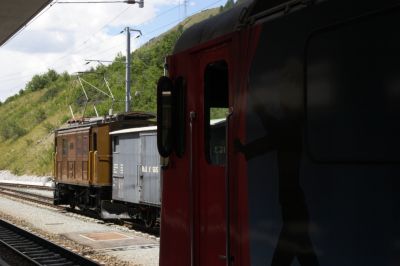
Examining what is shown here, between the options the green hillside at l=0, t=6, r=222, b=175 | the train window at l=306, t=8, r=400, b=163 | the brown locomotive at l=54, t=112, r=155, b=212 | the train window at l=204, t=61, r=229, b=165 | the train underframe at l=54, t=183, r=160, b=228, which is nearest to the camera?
the train window at l=306, t=8, r=400, b=163

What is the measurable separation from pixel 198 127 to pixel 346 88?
71.2 inches

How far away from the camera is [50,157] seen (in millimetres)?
57688

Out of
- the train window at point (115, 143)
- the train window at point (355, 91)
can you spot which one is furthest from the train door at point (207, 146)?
the train window at point (115, 143)

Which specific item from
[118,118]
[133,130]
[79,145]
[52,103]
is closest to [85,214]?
[79,145]

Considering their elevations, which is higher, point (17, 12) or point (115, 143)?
point (17, 12)

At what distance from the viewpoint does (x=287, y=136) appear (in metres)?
3.33

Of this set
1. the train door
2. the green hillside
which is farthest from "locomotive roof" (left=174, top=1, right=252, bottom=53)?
the green hillside

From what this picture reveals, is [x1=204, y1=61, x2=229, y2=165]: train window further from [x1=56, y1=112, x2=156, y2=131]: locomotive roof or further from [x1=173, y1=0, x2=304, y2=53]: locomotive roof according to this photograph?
[x1=56, y1=112, x2=156, y2=131]: locomotive roof

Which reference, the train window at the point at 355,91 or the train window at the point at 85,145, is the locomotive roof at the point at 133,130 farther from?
the train window at the point at 355,91

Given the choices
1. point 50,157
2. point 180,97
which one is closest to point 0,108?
point 50,157

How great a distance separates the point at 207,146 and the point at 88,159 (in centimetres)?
1805

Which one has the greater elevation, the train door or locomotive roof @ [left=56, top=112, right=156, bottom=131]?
locomotive roof @ [left=56, top=112, right=156, bottom=131]

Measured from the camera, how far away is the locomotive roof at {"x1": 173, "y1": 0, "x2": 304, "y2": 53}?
386cm

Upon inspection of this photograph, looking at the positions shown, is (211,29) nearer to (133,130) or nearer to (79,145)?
(133,130)
